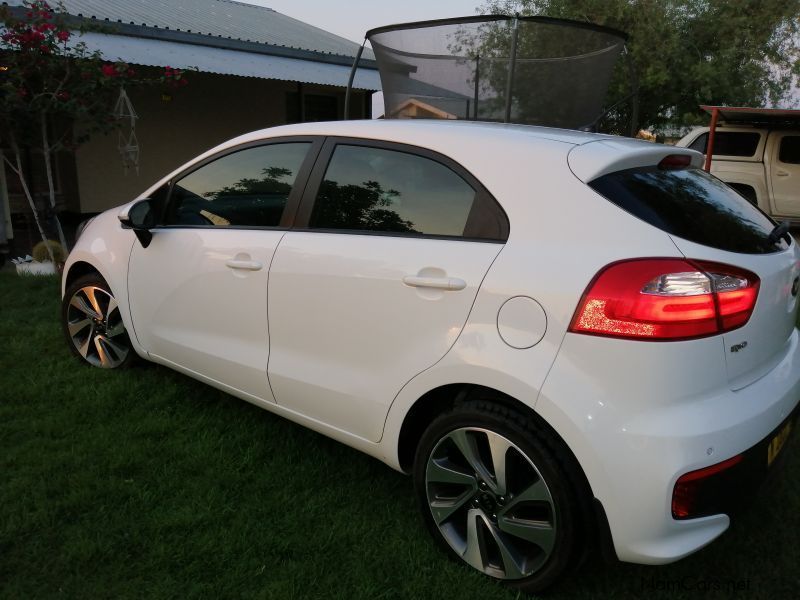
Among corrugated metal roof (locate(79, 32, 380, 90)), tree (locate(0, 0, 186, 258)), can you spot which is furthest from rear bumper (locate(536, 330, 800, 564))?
corrugated metal roof (locate(79, 32, 380, 90))

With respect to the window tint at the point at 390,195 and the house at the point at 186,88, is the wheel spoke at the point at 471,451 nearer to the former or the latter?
the window tint at the point at 390,195

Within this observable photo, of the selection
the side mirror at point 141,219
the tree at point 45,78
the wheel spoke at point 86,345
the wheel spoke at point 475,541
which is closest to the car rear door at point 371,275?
the wheel spoke at point 475,541

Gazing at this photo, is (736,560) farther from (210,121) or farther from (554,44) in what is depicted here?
(210,121)

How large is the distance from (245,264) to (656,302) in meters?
1.73

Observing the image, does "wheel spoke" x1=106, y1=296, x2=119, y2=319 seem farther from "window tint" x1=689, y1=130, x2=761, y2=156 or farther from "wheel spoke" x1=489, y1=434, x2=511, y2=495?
"window tint" x1=689, y1=130, x2=761, y2=156

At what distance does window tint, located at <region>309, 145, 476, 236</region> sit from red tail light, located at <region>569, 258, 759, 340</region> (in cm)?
55

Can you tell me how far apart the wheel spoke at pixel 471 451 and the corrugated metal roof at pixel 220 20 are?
851 centimetres

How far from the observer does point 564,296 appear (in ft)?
6.28

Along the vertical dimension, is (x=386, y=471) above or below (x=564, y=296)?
below

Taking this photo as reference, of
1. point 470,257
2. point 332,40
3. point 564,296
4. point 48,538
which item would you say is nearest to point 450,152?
point 470,257

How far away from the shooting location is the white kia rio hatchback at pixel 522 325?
185 cm

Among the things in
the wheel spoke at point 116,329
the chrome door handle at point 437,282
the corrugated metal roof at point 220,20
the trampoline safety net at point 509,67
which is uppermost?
the corrugated metal roof at point 220,20

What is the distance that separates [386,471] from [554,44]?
2519 millimetres

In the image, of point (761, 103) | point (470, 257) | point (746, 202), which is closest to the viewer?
point (470, 257)
